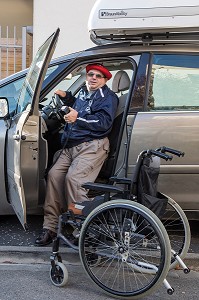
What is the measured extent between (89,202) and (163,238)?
0.73 metres

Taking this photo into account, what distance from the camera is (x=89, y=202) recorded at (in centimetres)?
353

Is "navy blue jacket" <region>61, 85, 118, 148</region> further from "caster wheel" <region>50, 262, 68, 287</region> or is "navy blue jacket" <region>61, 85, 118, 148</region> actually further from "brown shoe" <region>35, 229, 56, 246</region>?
"caster wheel" <region>50, 262, 68, 287</region>

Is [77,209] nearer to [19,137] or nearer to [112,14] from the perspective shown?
[19,137]

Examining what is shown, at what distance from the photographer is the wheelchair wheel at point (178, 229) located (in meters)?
3.56

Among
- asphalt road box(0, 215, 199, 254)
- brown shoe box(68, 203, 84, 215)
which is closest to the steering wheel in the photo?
brown shoe box(68, 203, 84, 215)

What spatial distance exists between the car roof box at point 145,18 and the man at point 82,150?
0.41 metres

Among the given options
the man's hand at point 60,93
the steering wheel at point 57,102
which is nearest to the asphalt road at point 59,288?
the steering wheel at point 57,102

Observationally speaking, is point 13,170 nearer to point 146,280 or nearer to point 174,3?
point 146,280

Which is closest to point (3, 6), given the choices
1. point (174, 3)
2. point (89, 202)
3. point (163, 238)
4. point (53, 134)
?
point (53, 134)

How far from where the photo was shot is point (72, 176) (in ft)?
13.0

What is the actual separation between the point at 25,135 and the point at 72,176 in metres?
0.55

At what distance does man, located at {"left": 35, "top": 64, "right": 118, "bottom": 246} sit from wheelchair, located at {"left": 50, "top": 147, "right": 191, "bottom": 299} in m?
0.51

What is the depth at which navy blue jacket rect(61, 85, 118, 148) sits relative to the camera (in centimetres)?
404

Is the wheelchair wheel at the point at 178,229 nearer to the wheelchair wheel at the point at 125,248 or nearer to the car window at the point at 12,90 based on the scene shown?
the wheelchair wheel at the point at 125,248
